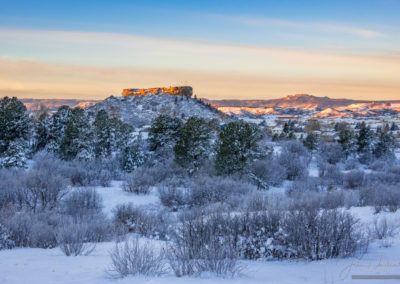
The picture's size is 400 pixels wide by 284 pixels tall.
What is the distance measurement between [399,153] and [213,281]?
7099cm

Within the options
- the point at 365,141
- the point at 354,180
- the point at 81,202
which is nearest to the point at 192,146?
the point at 81,202

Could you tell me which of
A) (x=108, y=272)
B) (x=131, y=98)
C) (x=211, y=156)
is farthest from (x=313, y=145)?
(x=131, y=98)

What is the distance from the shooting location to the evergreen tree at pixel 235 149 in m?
29.0

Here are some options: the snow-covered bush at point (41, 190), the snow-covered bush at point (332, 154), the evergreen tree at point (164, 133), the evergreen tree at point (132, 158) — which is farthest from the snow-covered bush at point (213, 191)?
the snow-covered bush at point (332, 154)

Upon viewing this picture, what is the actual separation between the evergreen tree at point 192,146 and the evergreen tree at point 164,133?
5.18 metres

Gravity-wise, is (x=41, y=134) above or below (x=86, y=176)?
above

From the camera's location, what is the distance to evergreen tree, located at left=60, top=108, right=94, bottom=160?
34.8m

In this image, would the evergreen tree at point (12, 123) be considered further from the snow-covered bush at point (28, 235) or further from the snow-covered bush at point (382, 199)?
the snow-covered bush at point (382, 199)

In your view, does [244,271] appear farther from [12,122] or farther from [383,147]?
[383,147]

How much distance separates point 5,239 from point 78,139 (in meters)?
26.7

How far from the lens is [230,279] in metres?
5.13

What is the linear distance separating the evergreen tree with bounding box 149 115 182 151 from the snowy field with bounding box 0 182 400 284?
30.2 meters

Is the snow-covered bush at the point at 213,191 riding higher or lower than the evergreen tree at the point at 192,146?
lower

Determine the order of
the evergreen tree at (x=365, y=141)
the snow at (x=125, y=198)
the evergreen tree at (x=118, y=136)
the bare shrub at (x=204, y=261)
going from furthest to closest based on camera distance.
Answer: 1. the evergreen tree at (x=365, y=141)
2. the evergreen tree at (x=118, y=136)
3. the snow at (x=125, y=198)
4. the bare shrub at (x=204, y=261)
